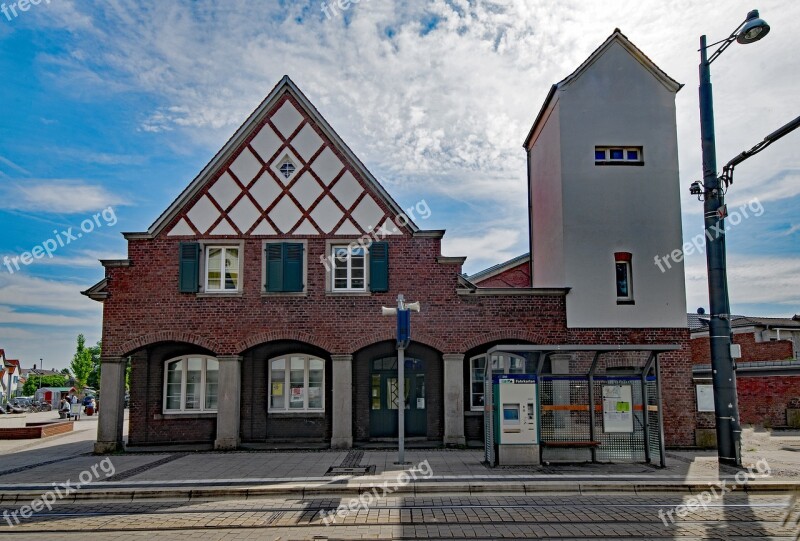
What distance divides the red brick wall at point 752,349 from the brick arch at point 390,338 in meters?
15.3

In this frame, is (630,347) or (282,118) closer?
(630,347)

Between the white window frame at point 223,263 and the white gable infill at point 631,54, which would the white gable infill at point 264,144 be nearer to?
the white window frame at point 223,263

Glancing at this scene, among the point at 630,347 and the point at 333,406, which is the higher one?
the point at 630,347

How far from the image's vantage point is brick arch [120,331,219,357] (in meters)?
18.5

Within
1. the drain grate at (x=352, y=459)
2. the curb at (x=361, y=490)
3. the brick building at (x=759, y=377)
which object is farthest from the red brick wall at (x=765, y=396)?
the drain grate at (x=352, y=459)

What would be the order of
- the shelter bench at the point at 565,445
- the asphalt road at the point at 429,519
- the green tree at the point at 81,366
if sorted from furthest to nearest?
the green tree at the point at 81,366 → the shelter bench at the point at 565,445 → the asphalt road at the point at 429,519

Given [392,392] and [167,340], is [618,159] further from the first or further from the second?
[167,340]

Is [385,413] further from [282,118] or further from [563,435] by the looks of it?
[282,118]

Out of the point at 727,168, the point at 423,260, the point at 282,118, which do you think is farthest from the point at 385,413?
the point at 727,168

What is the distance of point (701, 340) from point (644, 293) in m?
13.8

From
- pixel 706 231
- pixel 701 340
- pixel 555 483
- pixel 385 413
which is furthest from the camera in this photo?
pixel 701 340

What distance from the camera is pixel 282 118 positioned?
19594 mm

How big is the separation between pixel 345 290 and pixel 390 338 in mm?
1912

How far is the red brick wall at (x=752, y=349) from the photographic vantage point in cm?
2852
